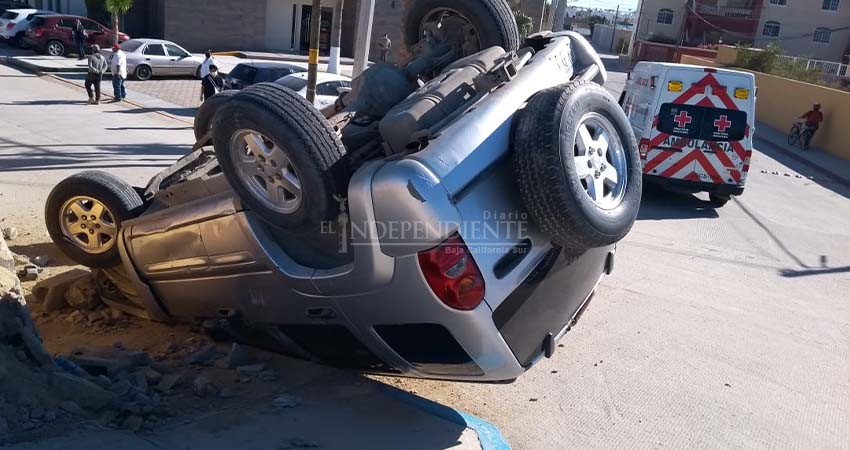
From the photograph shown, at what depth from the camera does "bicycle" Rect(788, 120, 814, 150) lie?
22531 millimetres

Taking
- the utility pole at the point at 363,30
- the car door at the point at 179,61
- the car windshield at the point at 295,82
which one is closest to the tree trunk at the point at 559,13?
the car windshield at the point at 295,82

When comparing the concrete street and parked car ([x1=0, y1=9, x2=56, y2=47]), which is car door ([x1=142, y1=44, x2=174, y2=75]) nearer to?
parked car ([x1=0, y1=9, x2=56, y2=47])

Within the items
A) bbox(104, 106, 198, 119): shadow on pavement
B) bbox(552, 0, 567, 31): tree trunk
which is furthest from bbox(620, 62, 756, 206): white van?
bbox(104, 106, 198, 119): shadow on pavement

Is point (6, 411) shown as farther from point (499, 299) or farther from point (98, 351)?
point (499, 299)

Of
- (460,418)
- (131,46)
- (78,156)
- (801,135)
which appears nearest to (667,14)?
(801,135)

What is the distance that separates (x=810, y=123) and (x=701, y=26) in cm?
4130

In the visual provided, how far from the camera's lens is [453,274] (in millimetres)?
3424

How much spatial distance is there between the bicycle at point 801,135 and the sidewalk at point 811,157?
7.5 inches

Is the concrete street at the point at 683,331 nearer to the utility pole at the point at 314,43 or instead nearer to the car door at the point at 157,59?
the utility pole at the point at 314,43

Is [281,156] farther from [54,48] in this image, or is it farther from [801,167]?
[54,48]

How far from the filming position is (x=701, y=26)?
6044cm

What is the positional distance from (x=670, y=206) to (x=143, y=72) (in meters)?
17.1

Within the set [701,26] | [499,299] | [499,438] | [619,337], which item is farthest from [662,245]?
[701,26]

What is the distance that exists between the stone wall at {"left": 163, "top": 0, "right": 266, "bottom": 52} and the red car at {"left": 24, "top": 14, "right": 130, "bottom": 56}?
4.24m
